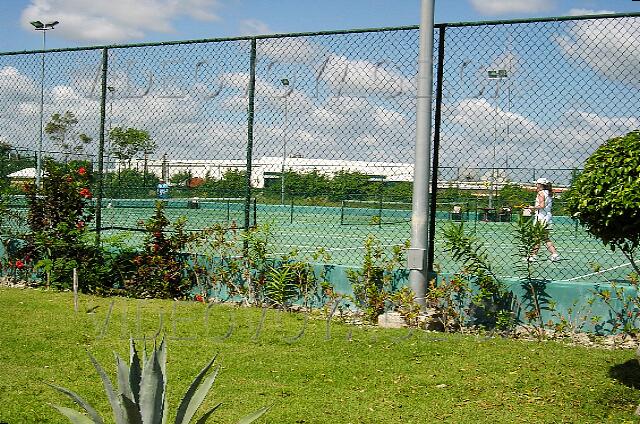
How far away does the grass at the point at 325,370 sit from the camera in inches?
215

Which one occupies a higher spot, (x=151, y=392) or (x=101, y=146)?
(x=101, y=146)

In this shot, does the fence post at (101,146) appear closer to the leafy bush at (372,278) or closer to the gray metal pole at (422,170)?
the leafy bush at (372,278)

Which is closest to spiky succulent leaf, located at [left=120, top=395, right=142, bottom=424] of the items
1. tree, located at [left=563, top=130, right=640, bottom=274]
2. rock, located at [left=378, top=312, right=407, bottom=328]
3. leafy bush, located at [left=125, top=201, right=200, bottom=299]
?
tree, located at [left=563, top=130, right=640, bottom=274]

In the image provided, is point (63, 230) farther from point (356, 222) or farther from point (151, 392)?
point (151, 392)

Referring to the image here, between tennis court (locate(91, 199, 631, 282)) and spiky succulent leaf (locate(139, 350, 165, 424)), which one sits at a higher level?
tennis court (locate(91, 199, 631, 282))

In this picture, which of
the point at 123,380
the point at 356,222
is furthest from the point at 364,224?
the point at 123,380

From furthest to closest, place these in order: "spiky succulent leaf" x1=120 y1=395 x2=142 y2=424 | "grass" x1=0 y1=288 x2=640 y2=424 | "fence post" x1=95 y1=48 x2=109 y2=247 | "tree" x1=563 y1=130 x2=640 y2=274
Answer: "fence post" x1=95 y1=48 x2=109 y2=247 → "grass" x1=0 y1=288 x2=640 y2=424 → "tree" x1=563 y1=130 x2=640 y2=274 → "spiky succulent leaf" x1=120 y1=395 x2=142 y2=424

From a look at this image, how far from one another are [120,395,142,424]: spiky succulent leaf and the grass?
183 cm

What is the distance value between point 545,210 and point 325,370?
11.1 feet

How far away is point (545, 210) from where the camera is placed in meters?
8.40

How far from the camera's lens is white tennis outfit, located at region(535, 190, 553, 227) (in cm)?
832

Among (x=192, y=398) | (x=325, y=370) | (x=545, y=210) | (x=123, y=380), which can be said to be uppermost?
(x=545, y=210)

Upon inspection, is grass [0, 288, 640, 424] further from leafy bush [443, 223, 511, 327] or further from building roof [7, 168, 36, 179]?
building roof [7, 168, 36, 179]

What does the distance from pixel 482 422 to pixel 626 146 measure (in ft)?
7.17
